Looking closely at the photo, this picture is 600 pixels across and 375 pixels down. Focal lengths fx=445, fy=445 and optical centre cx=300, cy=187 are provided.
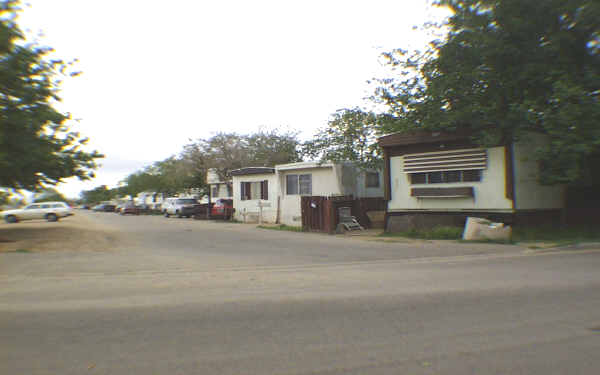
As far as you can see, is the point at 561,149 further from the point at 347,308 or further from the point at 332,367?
the point at 332,367

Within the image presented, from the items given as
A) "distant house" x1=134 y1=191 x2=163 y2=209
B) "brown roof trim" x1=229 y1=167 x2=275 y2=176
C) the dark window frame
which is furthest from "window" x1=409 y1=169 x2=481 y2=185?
"distant house" x1=134 y1=191 x2=163 y2=209

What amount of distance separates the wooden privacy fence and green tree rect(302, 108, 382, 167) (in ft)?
18.7

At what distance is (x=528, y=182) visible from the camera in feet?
50.3

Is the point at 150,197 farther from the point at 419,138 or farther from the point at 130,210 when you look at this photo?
the point at 419,138

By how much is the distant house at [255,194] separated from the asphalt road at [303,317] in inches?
648

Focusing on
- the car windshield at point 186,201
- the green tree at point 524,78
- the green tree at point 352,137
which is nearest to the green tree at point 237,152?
the car windshield at point 186,201

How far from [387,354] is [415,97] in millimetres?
14072

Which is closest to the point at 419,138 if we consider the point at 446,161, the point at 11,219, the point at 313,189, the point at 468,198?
the point at 446,161

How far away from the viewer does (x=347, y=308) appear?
588cm

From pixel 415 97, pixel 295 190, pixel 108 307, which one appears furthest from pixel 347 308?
pixel 295 190

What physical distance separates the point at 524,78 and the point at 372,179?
41.9 ft

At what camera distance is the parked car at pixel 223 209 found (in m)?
30.8

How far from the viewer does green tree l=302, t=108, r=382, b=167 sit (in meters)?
26.4

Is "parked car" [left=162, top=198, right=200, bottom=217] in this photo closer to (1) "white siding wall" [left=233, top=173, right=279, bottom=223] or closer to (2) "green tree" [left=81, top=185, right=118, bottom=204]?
(1) "white siding wall" [left=233, top=173, right=279, bottom=223]
